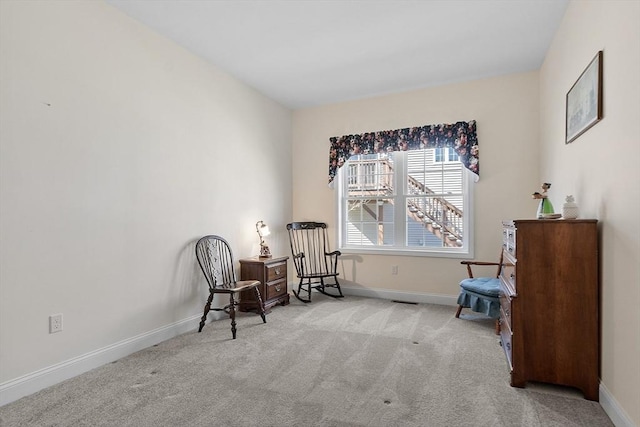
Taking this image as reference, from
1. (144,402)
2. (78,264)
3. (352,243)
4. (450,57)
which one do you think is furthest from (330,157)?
(144,402)

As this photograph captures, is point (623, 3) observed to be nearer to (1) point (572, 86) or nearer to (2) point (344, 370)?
(1) point (572, 86)

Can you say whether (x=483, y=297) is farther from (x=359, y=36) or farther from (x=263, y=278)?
(x=359, y=36)

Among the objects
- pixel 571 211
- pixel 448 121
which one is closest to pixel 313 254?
pixel 448 121

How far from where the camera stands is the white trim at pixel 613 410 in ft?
5.43

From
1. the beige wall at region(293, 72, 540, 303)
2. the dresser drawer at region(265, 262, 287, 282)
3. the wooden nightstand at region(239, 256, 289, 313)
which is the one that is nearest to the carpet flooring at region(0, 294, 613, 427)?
the wooden nightstand at region(239, 256, 289, 313)

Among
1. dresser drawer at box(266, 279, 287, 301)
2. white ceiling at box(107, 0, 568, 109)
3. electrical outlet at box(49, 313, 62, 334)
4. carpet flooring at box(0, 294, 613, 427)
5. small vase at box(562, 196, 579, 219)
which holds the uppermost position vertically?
white ceiling at box(107, 0, 568, 109)

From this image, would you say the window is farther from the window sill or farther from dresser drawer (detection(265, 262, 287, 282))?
dresser drawer (detection(265, 262, 287, 282))

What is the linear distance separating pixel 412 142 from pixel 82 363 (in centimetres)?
391

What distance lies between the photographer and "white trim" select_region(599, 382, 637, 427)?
1656mm

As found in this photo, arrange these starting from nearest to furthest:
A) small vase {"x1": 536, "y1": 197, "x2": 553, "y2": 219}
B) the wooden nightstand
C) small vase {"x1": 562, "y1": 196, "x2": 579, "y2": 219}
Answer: small vase {"x1": 562, "y1": 196, "x2": 579, "y2": 219} → small vase {"x1": 536, "y1": 197, "x2": 553, "y2": 219} → the wooden nightstand

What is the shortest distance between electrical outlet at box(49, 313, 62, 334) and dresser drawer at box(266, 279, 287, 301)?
6.37 feet

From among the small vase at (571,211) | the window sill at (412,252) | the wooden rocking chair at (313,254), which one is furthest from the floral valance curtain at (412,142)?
the small vase at (571,211)

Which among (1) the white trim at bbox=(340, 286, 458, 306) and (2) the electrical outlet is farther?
(1) the white trim at bbox=(340, 286, 458, 306)

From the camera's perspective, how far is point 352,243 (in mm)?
4762
